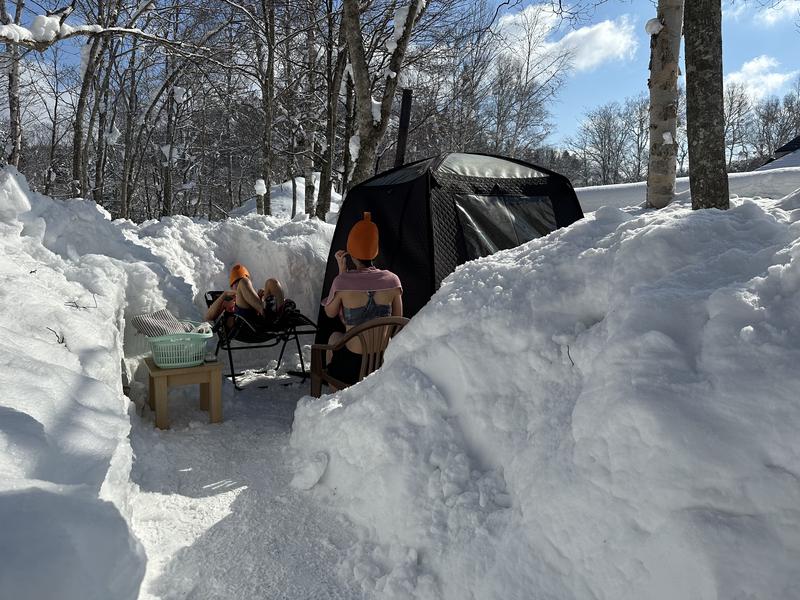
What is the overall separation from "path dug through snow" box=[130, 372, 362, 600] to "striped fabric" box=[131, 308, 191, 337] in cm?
64

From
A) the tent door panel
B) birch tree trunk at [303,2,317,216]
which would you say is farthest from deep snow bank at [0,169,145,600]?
birch tree trunk at [303,2,317,216]

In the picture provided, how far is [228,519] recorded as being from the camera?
2.98 m

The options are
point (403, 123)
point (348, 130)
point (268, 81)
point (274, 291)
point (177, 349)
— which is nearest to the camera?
point (177, 349)

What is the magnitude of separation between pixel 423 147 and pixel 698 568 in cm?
Answer: 2445

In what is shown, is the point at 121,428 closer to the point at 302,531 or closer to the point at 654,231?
the point at 302,531

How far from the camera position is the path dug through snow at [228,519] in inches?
95.5

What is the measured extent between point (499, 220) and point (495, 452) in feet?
10.9

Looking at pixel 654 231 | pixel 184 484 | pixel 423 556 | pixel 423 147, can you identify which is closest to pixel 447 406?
pixel 423 556

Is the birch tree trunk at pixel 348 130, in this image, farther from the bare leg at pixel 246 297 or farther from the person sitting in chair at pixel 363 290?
the person sitting in chair at pixel 363 290

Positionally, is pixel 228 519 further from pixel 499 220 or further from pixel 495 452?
pixel 499 220

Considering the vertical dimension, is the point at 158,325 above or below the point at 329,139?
below

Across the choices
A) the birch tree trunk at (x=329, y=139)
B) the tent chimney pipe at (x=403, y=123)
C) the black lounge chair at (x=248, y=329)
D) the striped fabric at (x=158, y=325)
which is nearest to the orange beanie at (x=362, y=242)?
the black lounge chair at (x=248, y=329)

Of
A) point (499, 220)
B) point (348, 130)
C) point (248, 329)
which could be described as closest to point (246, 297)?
point (248, 329)

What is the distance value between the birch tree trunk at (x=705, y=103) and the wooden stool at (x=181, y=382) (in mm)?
4419
